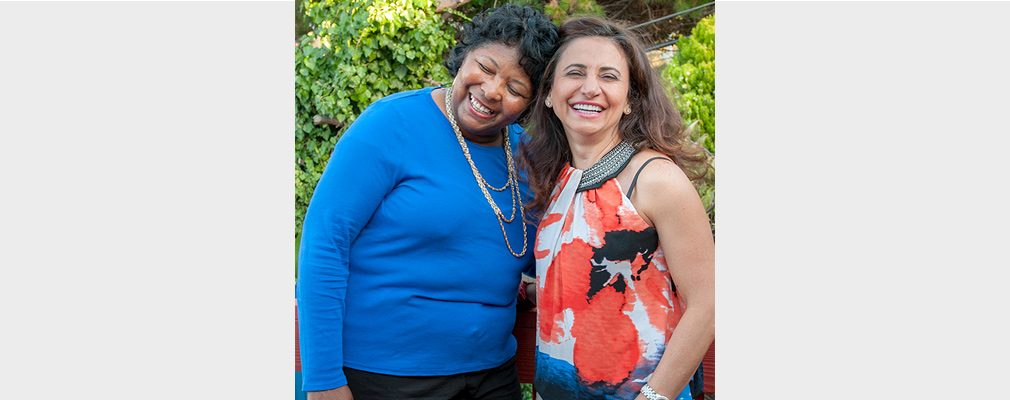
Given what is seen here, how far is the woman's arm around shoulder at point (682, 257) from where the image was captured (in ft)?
4.69

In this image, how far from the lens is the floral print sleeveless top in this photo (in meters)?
1.50

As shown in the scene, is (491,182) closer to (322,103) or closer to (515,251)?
(515,251)

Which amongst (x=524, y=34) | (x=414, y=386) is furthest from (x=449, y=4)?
(x=414, y=386)

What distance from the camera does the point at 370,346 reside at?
66.6 inches

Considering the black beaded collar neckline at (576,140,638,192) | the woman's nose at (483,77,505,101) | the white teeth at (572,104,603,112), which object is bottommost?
the black beaded collar neckline at (576,140,638,192)

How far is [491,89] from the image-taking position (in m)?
1.68

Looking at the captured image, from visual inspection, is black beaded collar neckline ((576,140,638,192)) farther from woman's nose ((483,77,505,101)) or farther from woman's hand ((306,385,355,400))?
woman's hand ((306,385,355,400))

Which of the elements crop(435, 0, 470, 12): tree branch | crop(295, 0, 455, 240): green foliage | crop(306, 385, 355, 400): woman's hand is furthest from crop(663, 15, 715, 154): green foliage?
crop(306, 385, 355, 400): woman's hand

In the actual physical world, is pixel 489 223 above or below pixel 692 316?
above

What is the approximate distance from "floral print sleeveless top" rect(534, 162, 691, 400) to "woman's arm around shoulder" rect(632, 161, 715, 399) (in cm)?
4

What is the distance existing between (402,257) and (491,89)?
19.4 inches

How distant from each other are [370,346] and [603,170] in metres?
0.76

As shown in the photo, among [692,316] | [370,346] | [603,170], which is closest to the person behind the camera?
[692,316]

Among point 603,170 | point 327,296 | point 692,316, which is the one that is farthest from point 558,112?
point 327,296
